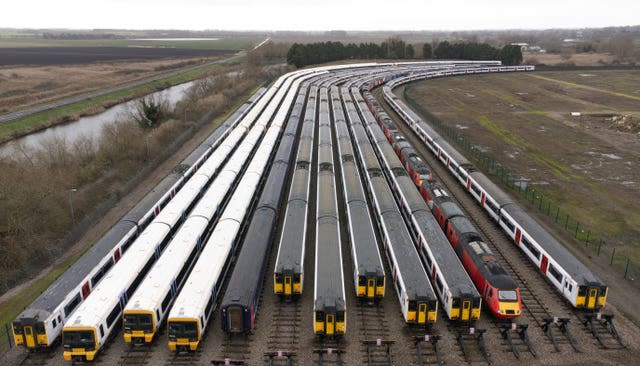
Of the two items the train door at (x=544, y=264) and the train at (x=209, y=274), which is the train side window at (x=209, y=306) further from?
the train door at (x=544, y=264)

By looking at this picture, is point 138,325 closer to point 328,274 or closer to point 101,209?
point 328,274

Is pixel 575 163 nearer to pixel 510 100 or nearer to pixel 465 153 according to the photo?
pixel 465 153

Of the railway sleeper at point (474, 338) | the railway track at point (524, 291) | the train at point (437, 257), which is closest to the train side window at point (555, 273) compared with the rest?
the railway track at point (524, 291)

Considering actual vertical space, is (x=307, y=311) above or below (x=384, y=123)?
below

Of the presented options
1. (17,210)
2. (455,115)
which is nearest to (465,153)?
(455,115)

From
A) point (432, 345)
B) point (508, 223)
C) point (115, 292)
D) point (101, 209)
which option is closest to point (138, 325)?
point (115, 292)

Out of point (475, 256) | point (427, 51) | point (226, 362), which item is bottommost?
point (226, 362)
